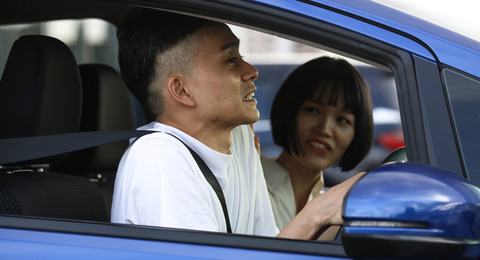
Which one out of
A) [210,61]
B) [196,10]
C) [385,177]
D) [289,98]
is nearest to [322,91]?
[289,98]

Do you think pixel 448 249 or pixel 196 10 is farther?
pixel 196 10

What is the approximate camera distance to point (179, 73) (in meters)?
2.02

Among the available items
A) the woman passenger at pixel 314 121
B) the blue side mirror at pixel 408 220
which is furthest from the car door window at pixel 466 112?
the woman passenger at pixel 314 121

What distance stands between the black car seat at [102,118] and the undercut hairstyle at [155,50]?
24.5 inches

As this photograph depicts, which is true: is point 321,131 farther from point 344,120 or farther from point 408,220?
point 408,220

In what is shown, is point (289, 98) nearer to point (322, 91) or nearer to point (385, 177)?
point (322, 91)

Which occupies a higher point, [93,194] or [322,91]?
[322,91]

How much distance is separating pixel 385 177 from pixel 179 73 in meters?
0.87

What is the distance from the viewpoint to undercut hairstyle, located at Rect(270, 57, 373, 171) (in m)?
2.89

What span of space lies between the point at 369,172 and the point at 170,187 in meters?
0.55

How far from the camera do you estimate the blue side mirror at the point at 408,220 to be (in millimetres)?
1242

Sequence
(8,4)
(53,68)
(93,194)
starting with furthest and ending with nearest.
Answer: (8,4) < (93,194) < (53,68)

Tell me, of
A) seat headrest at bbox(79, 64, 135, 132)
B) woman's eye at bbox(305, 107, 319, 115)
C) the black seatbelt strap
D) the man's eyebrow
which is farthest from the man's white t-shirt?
woman's eye at bbox(305, 107, 319, 115)

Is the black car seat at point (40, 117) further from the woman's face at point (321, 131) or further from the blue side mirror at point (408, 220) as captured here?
the blue side mirror at point (408, 220)
